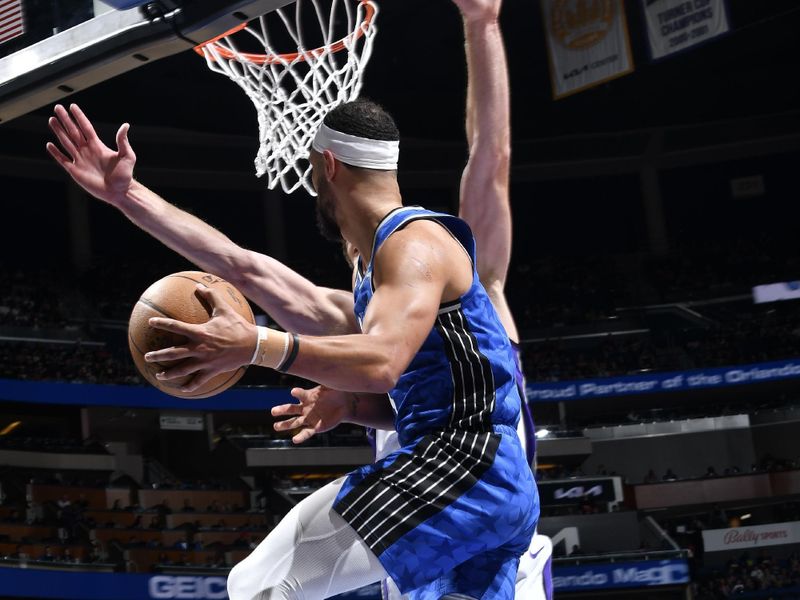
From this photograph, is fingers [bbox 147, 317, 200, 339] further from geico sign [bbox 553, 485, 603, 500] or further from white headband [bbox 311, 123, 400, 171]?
geico sign [bbox 553, 485, 603, 500]

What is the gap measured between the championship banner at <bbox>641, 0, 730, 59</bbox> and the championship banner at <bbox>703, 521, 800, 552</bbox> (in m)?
11.7

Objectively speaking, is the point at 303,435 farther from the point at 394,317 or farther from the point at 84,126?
the point at 84,126

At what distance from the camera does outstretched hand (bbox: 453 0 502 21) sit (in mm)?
3742

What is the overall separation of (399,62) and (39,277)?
968 cm

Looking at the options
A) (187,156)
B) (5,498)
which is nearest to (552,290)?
(187,156)

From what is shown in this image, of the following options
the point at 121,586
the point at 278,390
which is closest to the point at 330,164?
the point at 121,586

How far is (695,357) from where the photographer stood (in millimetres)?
25000

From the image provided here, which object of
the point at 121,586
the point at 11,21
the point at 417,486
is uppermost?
the point at 11,21

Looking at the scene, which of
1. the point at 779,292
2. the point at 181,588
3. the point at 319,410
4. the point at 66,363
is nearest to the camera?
the point at 319,410

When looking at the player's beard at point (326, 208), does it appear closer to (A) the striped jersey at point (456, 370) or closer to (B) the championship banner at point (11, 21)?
(A) the striped jersey at point (456, 370)

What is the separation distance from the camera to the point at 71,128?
11.7 ft

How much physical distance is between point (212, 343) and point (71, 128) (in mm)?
1594

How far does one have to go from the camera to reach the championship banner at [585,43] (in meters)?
15.0

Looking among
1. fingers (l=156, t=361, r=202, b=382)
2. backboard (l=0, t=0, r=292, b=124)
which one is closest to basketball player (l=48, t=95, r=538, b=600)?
fingers (l=156, t=361, r=202, b=382)
